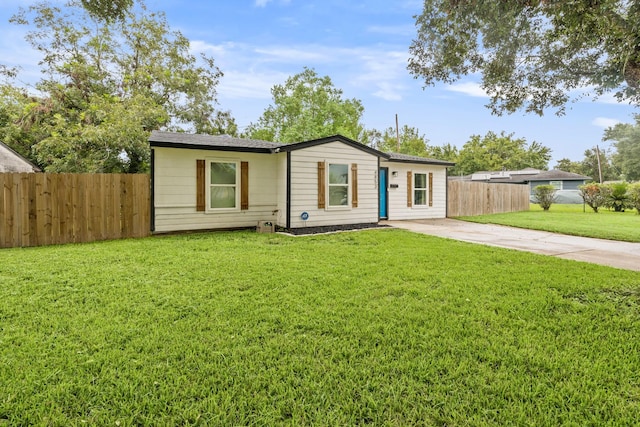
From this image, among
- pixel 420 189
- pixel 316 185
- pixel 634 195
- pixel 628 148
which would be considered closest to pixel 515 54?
pixel 316 185

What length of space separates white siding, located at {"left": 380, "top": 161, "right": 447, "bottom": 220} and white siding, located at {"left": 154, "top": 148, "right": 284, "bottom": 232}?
183 inches

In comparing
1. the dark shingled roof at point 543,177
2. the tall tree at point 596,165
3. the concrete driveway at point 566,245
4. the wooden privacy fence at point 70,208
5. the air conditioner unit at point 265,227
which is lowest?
the concrete driveway at point 566,245

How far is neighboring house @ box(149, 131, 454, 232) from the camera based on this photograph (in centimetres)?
830

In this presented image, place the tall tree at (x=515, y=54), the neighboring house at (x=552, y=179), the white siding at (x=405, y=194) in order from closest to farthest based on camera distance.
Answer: the tall tree at (x=515, y=54) → the white siding at (x=405, y=194) → the neighboring house at (x=552, y=179)

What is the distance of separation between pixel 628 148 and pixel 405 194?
123 ft

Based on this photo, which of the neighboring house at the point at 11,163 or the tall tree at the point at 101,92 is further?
the tall tree at the point at 101,92

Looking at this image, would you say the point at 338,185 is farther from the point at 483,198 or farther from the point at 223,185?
the point at 483,198

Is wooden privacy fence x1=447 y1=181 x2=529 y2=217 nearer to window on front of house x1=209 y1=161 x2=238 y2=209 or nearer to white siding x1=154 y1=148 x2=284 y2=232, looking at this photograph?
white siding x1=154 y1=148 x2=284 y2=232

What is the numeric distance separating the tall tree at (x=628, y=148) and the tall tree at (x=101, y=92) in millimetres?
40862

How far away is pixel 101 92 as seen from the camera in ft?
50.9

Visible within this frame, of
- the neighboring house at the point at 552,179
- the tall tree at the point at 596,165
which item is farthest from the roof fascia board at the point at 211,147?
the tall tree at the point at 596,165

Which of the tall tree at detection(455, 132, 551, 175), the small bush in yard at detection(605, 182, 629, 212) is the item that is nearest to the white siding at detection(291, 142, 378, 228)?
the small bush in yard at detection(605, 182, 629, 212)

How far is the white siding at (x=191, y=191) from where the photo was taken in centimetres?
819

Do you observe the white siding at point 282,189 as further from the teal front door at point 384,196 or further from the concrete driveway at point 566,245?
the teal front door at point 384,196
